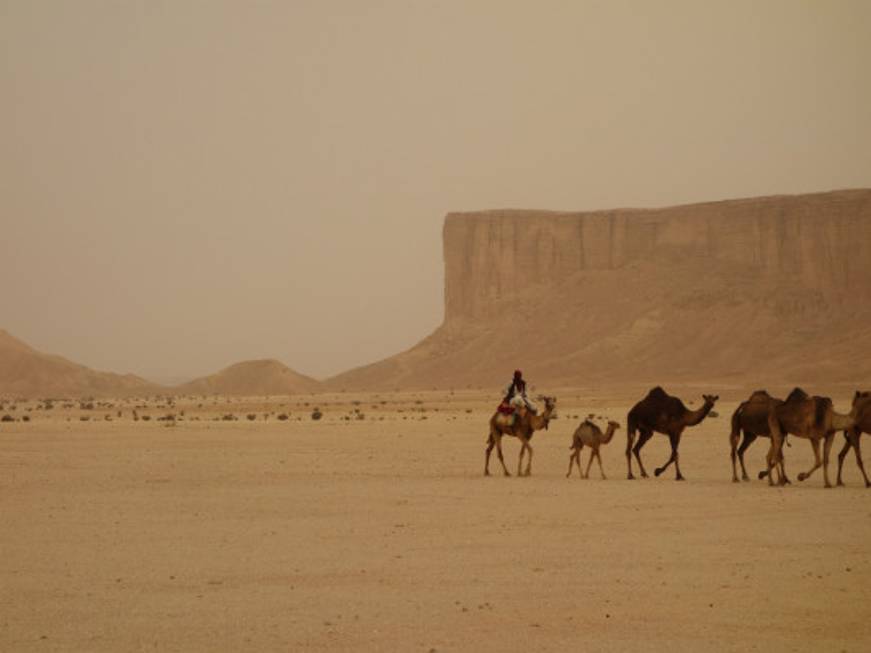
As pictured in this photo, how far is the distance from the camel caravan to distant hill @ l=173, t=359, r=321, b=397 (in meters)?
100

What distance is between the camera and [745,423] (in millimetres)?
22422

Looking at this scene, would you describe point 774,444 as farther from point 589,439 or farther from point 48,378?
point 48,378

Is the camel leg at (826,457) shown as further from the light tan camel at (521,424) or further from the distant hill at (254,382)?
the distant hill at (254,382)

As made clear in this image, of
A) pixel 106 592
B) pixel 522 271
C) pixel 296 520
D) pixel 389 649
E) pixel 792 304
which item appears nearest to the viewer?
pixel 389 649

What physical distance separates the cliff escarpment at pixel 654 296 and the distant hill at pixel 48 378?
2834 centimetres

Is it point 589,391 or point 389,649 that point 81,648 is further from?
point 589,391

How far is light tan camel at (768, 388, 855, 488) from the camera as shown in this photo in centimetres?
2105

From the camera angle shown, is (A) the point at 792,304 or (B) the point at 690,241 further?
(B) the point at 690,241

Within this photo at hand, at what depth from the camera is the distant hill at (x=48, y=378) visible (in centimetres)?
13338

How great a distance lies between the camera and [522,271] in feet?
420

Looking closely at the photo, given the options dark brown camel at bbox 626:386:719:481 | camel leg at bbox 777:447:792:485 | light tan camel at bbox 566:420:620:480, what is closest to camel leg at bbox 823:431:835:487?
camel leg at bbox 777:447:792:485

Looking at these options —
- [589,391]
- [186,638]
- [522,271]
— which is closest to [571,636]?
[186,638]

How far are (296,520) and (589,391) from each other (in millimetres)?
75737

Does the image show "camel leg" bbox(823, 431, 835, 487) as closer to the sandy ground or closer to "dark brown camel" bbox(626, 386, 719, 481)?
the sandy ground
